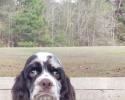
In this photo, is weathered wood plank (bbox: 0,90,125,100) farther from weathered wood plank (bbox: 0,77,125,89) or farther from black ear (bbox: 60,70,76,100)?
black ear (bbox: 60,70,76,100)

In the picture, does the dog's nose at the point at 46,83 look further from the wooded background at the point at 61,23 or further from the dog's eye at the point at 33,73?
the wooded background at the point at 61,23

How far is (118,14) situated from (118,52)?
11.0 feet

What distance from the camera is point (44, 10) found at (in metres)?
10.7

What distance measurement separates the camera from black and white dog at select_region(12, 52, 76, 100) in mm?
3547

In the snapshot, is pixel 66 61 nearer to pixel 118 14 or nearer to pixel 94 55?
pixel 94 55

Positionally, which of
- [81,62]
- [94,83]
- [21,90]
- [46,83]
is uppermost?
[46,83]

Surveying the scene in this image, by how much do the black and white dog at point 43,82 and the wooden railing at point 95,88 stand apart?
317cm

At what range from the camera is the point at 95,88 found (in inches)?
283

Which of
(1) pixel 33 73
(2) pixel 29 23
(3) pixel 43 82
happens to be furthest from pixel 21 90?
(2) pixel 29 23

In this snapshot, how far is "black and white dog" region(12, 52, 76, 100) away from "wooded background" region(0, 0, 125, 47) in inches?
194

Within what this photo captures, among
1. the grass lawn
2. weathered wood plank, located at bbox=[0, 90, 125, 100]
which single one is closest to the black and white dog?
weathered wood plank, located at bbox=[0, 90, 125, 100]

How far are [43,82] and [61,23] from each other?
26.0 feet

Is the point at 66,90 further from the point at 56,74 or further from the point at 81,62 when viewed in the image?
the point at 81,62

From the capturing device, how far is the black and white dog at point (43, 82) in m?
3.55
